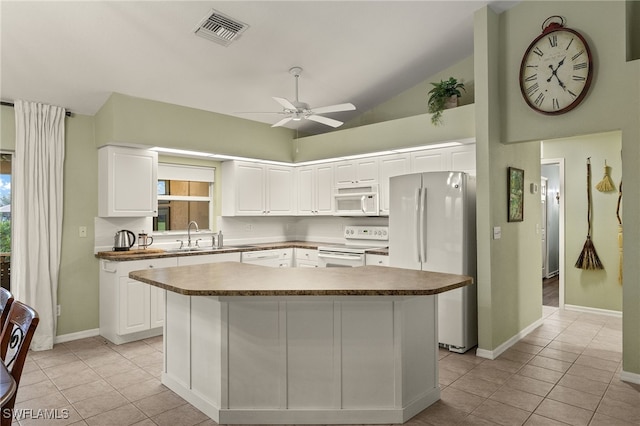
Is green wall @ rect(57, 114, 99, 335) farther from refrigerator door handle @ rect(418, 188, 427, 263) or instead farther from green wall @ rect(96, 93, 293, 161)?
refrigerator door handle @ rect(418, 188, 427, 263)

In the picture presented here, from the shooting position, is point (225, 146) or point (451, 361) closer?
point (451, 361)

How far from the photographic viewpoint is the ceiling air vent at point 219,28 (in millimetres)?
3350

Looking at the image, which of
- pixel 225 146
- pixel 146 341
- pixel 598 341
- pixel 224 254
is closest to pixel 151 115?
pixel 225 146

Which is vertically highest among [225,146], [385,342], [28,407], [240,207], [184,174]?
[225,146]

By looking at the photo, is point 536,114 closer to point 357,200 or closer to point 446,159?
point 446,159

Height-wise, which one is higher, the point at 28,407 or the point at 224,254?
the point at 224,254

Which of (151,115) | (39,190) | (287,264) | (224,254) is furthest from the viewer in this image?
(287,264)

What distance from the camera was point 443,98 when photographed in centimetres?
441

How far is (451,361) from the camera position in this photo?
145 inches

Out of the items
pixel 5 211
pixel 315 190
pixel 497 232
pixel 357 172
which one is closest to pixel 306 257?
pixel 315 190

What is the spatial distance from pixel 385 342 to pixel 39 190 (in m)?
3.71

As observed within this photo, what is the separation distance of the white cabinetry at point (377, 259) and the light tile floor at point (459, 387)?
45.8 inches

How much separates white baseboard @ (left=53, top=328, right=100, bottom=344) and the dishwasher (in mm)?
1803

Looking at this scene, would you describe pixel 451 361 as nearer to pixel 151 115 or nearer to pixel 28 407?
pixel 28 407
